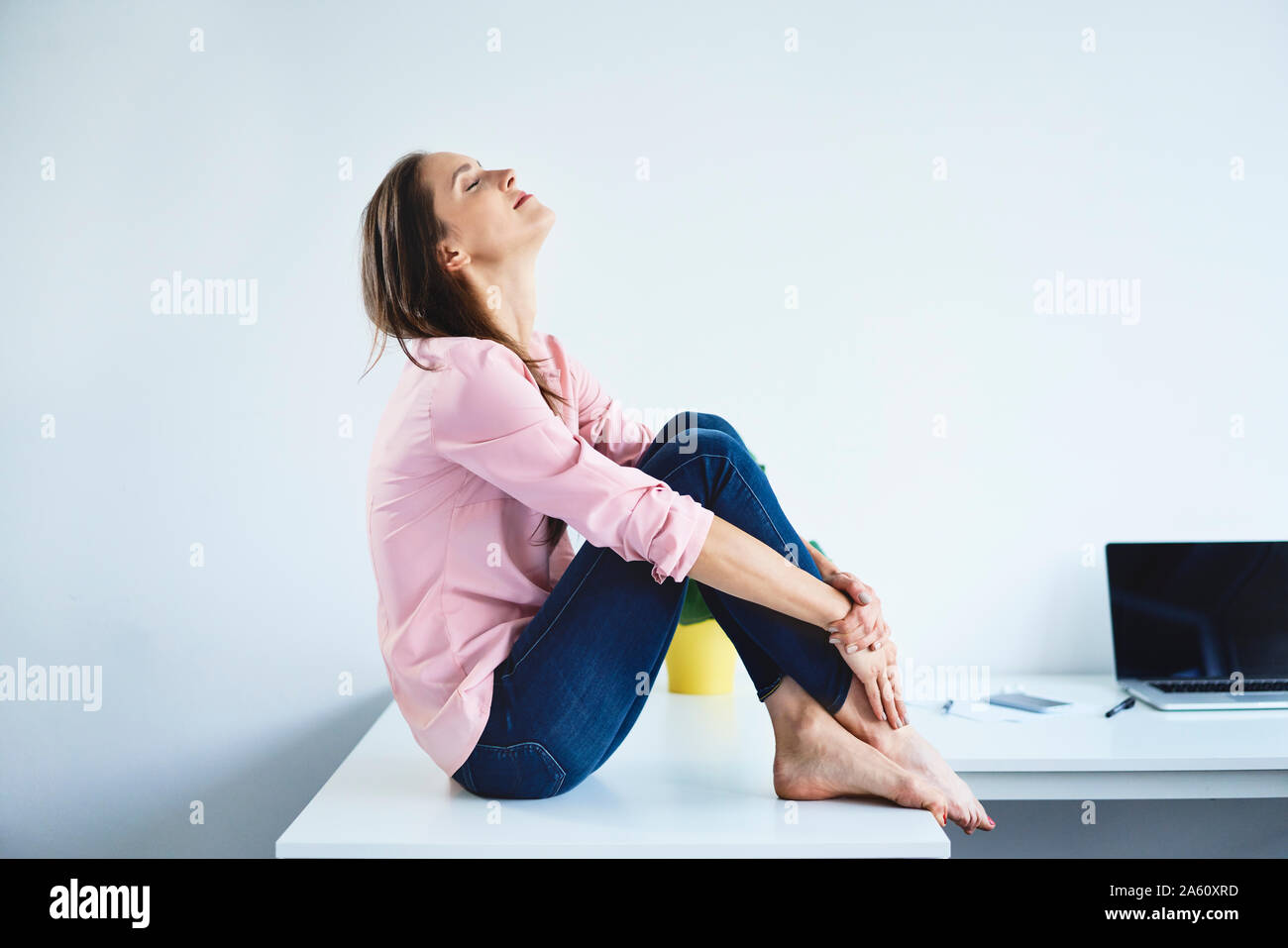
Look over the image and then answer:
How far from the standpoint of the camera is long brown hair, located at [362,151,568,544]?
139 cm

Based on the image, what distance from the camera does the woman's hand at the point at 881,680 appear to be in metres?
1.31

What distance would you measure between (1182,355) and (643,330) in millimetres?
1121

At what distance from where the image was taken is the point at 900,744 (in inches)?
52.8

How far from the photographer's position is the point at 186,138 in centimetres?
201

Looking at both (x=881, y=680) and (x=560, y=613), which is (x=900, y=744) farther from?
(x=560, y=613)

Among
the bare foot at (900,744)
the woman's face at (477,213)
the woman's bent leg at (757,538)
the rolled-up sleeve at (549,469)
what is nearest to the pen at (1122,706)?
the bare foot at (900,744)

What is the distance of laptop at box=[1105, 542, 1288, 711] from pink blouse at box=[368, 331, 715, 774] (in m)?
1.17

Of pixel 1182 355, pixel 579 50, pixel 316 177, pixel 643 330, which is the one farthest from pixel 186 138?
pixel 1182 355

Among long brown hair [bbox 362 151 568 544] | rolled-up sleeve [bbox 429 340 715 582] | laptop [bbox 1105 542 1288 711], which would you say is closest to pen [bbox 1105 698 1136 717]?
laptop [bbox 1105 542 1288 711]

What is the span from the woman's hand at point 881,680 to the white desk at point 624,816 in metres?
0.11

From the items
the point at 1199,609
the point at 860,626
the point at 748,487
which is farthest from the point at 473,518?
the point at 1199,609

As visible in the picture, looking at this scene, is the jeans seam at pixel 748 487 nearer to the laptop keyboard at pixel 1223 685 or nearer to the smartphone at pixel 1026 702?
the smartphone at pixel 1026 702
